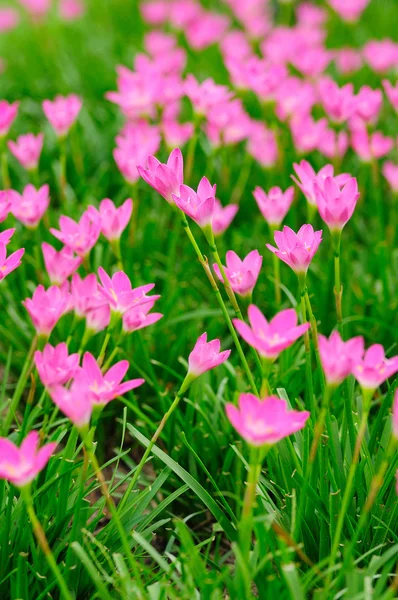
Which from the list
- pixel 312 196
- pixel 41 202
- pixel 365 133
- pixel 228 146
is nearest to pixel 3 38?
pixel 228 146

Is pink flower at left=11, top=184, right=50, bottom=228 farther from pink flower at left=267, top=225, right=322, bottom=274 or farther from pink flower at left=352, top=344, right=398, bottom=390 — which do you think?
pink flower at left=352, top=344, right=398, bottom=390

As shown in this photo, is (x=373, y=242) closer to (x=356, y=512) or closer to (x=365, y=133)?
(x=365, y=133)

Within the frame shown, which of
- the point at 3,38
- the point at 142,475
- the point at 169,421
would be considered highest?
the point at 3,38

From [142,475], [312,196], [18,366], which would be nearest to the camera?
[312,196]

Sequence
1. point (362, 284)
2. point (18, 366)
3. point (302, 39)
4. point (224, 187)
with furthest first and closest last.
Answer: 1. point (302, 39)
2. point (224, 187)
3. point (362, 284)
4. point (18, 366)

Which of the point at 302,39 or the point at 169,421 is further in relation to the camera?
the point at 302,39
